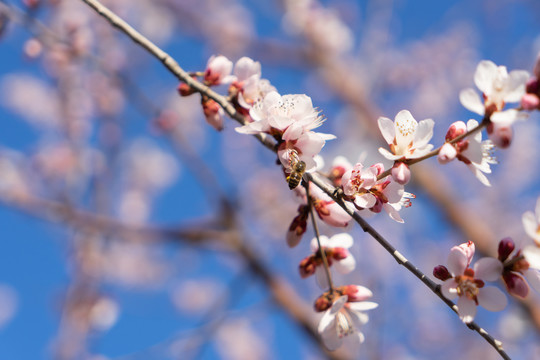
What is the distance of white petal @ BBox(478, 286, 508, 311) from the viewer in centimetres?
81

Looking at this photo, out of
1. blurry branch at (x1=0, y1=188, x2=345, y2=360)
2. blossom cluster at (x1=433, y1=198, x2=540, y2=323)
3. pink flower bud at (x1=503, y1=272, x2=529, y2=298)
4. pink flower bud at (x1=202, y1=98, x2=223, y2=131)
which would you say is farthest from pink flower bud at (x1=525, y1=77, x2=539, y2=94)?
blurry branch at (x1=0, y1=188, x2=345, y2=360)

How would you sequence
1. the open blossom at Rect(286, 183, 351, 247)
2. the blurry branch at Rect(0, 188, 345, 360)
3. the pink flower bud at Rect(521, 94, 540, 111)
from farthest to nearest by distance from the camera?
the blurry branch at Rect(0, 188, 345, 360) → the open blossom at Rect(286, 183, 351, 247) → the pink flower bud at Rect(521, 94, 540, 111)

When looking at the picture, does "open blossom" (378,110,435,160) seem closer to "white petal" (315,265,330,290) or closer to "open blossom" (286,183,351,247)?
"open blossom" (286,183,351,247)

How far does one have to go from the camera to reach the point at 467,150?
0.81 metres

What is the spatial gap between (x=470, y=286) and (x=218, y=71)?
2.42ft

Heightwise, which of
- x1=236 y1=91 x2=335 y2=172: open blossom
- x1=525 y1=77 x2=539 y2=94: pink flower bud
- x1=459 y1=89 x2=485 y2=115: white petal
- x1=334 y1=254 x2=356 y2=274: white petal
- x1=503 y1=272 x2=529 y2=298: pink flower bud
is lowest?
x1=503 y1=272 x2=529 y2=298: pink flower bud

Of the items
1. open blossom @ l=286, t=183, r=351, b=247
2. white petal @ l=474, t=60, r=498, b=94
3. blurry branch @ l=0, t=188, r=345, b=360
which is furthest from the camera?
blurry branch @ l=0, t=188, r=345, b=360

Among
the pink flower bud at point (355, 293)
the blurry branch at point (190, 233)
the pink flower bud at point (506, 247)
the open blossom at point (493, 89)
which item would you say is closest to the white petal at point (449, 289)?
the pink flower bud at point (506, 247)

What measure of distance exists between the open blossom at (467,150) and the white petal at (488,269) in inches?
5.9

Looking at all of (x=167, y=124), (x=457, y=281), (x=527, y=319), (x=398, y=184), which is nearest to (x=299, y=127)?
(x=398, y=184)

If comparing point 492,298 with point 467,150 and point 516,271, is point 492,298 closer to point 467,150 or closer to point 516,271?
point 516,271

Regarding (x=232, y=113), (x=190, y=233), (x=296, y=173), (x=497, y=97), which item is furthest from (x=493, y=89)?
(x=190, y=233)

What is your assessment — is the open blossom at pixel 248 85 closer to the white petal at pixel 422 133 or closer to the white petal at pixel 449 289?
the white petal at pixel 422 133

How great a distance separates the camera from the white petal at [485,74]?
794 mm
